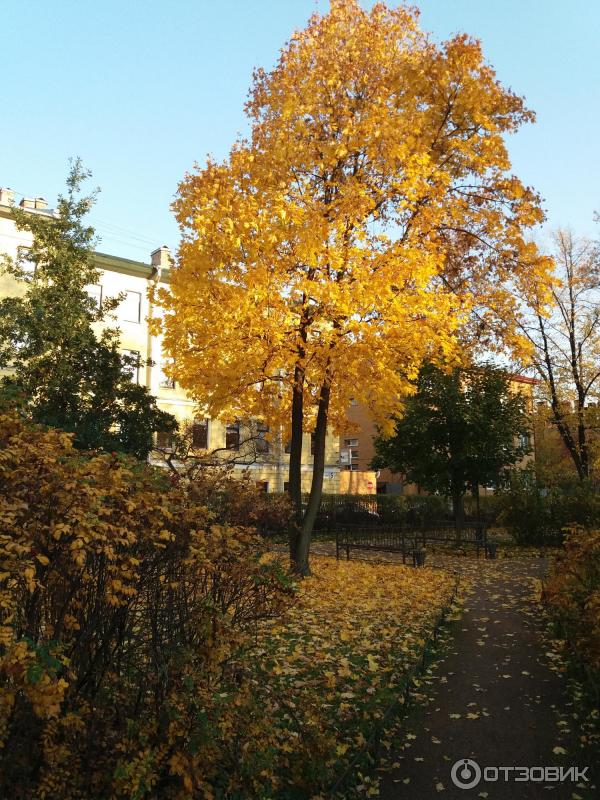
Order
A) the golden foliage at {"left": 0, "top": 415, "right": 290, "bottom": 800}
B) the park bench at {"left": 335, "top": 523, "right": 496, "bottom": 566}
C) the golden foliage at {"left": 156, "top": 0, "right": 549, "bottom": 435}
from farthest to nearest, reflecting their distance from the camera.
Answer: the park bench at {"left": 335, "top": 523, "right": 496, "bottom": 566} → the golden foliage at {"left": 156, "top": 0, "right": 549, "bottom": 435} → the golden foliage at {"left": 0, "top": 415, "right": 290, "bottom": 800}

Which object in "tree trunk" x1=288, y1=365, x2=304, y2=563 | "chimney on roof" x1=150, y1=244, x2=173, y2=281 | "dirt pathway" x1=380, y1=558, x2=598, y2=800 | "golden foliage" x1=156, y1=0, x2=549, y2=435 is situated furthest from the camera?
"chimney on roof" x1=150, y1=244, x2=173, y2=281

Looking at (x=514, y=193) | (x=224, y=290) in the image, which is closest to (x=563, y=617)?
(x=224, y=290)

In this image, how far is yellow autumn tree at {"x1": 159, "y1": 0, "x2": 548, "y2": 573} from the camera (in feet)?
39.4

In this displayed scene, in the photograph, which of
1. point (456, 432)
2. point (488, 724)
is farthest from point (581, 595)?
point (456, 432)

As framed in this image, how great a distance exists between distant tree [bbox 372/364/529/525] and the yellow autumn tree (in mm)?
7939

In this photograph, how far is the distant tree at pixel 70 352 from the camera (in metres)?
16.8

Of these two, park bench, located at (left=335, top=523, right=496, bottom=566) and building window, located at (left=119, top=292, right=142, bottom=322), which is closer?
park bench, located at (left=335, top=523, right=496, bottom=566)

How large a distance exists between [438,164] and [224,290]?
19.7ft

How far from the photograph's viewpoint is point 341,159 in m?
13.4

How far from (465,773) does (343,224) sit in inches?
370

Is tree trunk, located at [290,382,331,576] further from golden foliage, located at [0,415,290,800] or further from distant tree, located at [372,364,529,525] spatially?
golden foliage, located at [0,415,290,800]

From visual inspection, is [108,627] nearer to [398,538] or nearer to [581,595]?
[581,595]

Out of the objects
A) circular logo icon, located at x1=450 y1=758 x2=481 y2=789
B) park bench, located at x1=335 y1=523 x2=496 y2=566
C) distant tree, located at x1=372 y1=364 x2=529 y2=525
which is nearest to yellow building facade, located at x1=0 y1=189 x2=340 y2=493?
distant tree, located at x1=372 y1=364 x2=529 y2=525

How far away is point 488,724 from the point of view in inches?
225
